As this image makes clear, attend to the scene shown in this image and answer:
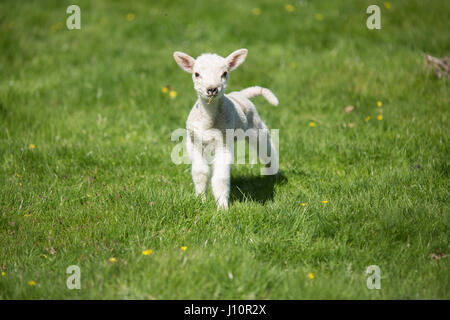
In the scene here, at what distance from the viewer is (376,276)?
3516 millimetres

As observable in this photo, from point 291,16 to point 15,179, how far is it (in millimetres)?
6355

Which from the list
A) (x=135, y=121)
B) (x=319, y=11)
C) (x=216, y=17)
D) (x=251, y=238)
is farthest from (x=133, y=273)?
(x=319, y=11)

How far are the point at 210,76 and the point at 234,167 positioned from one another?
2012 mm

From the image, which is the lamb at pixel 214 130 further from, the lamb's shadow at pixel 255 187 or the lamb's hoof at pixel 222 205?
the lamb's shadow at pixel 255 187

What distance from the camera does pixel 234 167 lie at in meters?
5.83

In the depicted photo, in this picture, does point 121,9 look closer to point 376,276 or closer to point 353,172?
point 353,172

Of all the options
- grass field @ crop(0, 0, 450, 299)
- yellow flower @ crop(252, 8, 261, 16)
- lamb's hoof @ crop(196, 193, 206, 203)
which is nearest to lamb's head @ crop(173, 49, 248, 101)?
lamb's hoof @ crop(196, 193, 206, 203)

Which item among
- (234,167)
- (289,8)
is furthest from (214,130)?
(289,8)

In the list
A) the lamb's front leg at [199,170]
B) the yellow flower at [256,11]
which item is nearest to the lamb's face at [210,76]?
the lamb's front leg at [199,170]

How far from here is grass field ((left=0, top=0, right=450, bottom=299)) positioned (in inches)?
137

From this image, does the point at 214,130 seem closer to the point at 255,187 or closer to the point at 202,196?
the point at 202,196

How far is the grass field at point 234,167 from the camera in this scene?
Answer: 348 cm

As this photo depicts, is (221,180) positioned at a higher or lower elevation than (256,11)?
lower

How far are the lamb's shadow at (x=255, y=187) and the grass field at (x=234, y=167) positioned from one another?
0.10 feet
